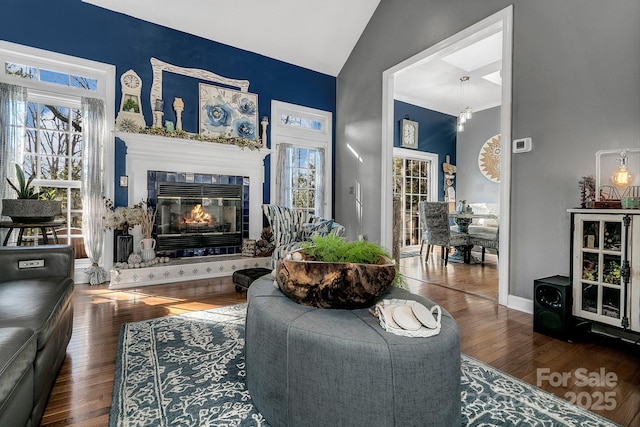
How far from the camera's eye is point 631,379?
1.82m

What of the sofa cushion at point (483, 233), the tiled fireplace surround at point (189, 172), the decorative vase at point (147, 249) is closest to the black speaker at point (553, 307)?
the sofa cushion at point (483, 233)

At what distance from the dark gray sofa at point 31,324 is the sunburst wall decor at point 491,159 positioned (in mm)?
7363

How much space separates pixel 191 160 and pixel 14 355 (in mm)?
3670

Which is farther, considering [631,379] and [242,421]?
[631,379]

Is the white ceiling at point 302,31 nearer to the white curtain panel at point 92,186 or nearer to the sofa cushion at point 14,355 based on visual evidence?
the white curtain panel at point 92,186

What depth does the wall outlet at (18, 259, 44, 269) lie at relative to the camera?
196 cm

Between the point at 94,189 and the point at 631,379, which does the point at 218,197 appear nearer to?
the point at 94,189

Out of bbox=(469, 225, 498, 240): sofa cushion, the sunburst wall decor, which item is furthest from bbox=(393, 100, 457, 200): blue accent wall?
bbox=(469, 225, 498, 240): sofa cushion

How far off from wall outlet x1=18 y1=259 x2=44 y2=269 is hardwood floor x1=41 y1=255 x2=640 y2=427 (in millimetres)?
605

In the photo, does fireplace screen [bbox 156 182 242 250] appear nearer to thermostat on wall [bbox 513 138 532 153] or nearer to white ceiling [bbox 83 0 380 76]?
white ceiling [bbox 83 0 380 76]

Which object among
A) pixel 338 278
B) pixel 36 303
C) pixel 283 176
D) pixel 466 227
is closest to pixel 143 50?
pixel 283 176

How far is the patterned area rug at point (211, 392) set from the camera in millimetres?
1433

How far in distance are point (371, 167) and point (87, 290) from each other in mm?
4065

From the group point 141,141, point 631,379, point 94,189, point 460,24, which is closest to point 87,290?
point 94,189
